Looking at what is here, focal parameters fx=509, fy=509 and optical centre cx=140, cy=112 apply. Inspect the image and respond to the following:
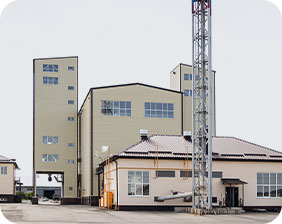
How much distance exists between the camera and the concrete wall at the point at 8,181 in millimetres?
51250

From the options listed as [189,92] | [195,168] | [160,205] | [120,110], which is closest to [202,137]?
[195,168]

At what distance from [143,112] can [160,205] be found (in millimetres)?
16909

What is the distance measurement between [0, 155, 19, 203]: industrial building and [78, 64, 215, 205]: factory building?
8.13m

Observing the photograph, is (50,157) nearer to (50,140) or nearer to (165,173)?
(50,140)

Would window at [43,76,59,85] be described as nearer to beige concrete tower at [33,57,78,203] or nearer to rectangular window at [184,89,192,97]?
beige concrete tower at [33,57,78,203]

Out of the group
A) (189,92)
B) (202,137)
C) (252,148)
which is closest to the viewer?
(202,137)

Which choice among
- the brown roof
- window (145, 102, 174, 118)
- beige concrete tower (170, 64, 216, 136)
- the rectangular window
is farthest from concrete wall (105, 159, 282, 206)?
the rectangular window

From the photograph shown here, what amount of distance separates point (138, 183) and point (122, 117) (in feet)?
52.0

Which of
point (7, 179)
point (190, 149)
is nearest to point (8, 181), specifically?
point (7, 179)

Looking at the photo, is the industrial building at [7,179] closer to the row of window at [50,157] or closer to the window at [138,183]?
the row of window at [50,157]

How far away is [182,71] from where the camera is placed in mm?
56188

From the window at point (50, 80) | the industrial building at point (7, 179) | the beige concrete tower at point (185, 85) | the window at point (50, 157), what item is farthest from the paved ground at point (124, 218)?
the window at point (50, 80)

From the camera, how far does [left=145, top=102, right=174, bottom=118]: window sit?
156 feet

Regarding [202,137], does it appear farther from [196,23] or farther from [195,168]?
[196,23]
